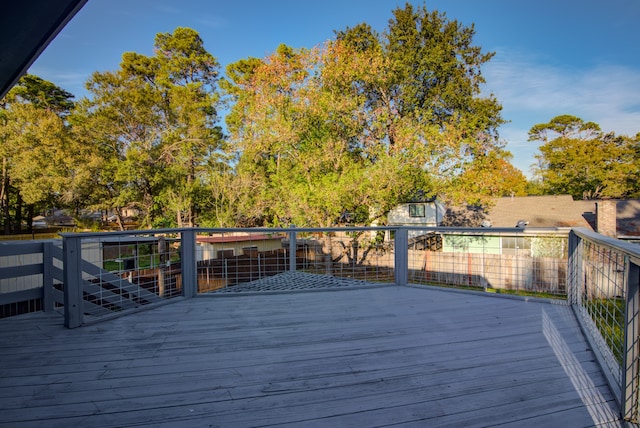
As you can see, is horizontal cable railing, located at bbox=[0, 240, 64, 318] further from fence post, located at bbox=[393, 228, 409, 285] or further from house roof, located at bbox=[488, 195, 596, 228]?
house roof, located at bbox=[488, 195, 596, 228]

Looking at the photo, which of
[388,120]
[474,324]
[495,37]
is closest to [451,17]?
[495,37]

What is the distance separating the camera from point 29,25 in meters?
2.02

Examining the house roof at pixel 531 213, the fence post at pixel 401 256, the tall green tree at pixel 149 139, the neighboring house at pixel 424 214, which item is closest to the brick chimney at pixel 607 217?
the house roof at pixel 531 213

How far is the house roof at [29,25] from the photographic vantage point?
1811 millimetres

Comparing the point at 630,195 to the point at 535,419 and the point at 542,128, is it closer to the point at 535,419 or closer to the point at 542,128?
the point at 542,128

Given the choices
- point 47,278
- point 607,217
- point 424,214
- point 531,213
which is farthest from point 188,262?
point 531,213

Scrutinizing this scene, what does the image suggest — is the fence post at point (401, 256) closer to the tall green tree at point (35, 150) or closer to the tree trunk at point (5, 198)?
the tall green tree at point (35, 150)

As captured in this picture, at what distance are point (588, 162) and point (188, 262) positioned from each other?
31.0m

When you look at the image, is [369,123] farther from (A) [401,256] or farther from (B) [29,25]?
(B) [29,25]

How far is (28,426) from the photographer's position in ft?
5.16

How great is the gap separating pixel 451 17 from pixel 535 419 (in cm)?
1904

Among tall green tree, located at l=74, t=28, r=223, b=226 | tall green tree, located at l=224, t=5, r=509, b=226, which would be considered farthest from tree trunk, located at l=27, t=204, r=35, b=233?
tall green tree, located at l=224, t=5, r=509, b=226

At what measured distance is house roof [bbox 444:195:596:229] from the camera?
58.6 ft

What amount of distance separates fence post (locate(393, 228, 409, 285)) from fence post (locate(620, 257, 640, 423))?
2879 mm
